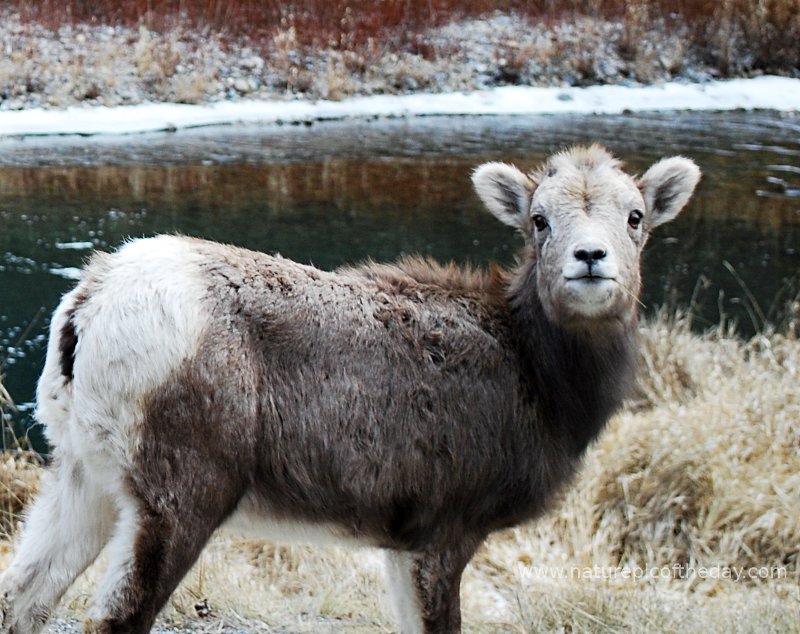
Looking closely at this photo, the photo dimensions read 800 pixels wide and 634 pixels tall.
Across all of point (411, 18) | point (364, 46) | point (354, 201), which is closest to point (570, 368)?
point (354, 201)

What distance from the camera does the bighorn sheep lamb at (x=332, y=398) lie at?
3482 millimetres

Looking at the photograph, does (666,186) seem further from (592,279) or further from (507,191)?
(592,279)

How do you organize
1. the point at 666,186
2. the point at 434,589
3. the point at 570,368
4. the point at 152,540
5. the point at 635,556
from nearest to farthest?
the point at 152,540 → the point at 434,589 → the point at 570,368 → the point at 666,186 → the point at 635,556

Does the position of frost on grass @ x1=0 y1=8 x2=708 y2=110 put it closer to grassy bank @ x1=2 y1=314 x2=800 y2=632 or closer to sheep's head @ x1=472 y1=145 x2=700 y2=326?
grassy bank @ x1=2 y1=314 x2=800 y2=632

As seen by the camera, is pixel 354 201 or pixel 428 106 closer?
pixel 354 201

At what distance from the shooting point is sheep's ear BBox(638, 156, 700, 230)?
4.58 meters

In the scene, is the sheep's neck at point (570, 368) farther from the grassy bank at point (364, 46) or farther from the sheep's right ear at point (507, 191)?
the grassy bank at point (364, 46)

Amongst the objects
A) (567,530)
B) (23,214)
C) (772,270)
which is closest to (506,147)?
(772,270)

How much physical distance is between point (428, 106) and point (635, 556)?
41.3 ft

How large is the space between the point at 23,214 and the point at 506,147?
6329mm

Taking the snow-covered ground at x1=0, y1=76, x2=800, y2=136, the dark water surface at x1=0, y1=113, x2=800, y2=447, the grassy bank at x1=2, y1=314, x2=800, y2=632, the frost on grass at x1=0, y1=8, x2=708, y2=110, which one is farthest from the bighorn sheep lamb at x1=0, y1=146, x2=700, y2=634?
Result: the frost on grass at x1=0, y1=8, x2=708, y2=110

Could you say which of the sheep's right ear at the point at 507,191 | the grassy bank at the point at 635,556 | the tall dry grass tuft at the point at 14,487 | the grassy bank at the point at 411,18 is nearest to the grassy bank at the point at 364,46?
the grassy bank at the point at 411,18

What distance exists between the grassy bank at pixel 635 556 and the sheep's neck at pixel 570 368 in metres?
0.96

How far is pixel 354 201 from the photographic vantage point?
41.6ft
